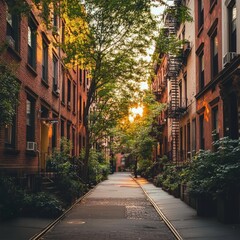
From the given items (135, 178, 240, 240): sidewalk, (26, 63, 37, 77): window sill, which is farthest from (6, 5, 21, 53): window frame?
(135, 178, 240, 240): sidewalk

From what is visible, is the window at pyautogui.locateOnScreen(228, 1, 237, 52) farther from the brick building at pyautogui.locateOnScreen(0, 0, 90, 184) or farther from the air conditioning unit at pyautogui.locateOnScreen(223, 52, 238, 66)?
the brick building at pyautogui.locateOnScreen(0, 0, 90, 184)

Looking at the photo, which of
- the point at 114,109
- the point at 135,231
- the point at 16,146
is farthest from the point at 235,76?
the point at 114,109

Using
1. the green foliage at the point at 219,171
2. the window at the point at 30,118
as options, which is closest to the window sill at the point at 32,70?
the window at the point at 30,118

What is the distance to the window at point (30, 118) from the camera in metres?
17.8

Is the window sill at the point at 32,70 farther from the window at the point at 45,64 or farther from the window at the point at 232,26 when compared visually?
the window at the point at 232,26

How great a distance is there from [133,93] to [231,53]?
1271 cm

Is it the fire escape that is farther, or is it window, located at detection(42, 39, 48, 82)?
the fire escape

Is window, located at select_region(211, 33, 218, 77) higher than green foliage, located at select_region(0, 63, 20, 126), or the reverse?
window, located at select_region(211, 33, 218, 77)

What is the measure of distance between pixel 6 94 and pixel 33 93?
7.91m

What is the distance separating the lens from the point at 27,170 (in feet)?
54.8

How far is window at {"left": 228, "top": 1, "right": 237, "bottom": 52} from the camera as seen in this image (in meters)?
15.5

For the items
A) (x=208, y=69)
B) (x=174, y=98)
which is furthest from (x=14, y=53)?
(x=174, y=98)

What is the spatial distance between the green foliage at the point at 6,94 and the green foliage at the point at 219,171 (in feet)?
17.9

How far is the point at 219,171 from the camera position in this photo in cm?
1170
